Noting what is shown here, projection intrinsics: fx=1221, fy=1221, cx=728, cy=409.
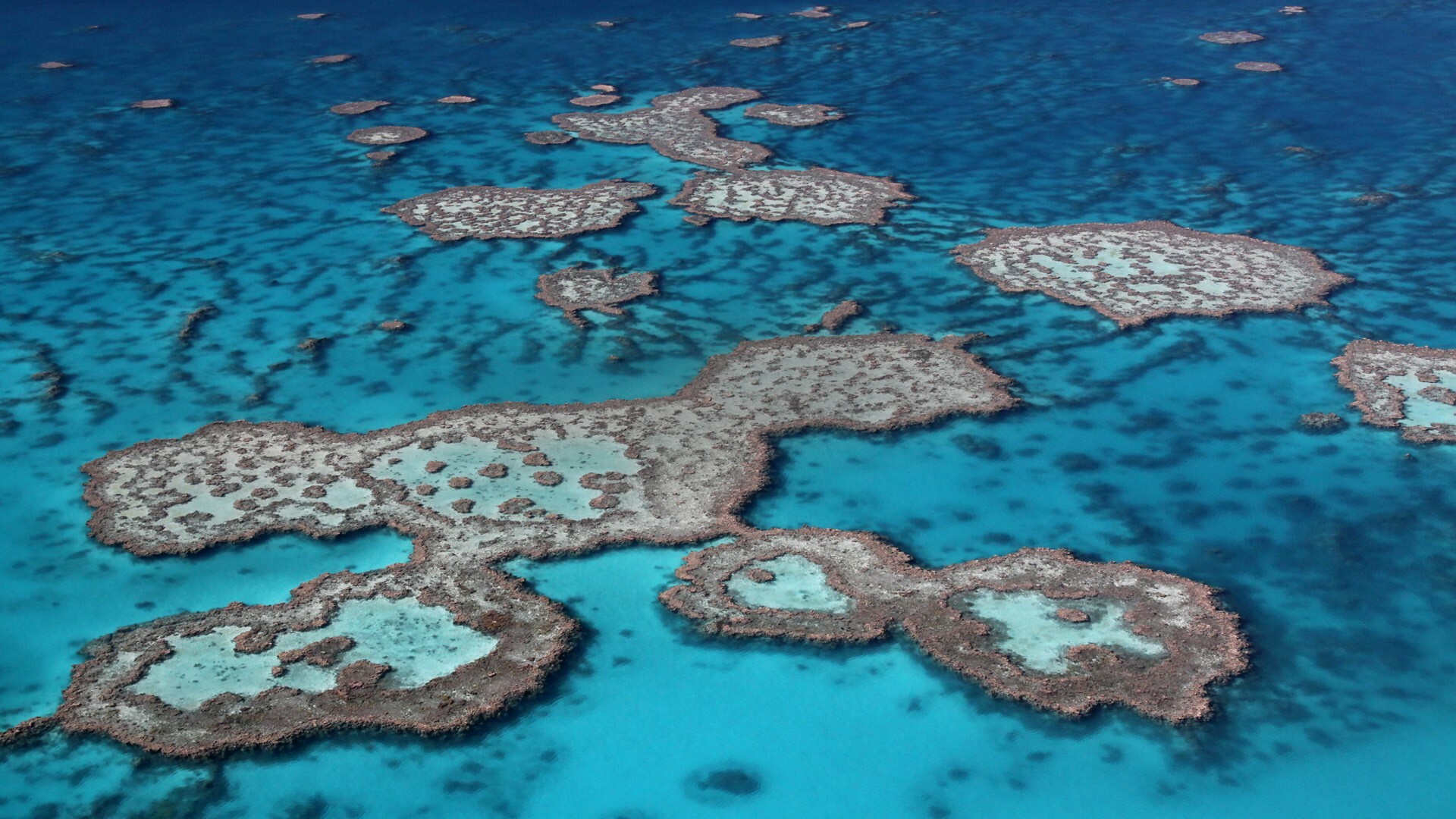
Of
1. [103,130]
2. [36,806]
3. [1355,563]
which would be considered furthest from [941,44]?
[36,806]

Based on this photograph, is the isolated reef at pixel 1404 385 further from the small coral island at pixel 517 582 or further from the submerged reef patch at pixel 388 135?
the submerged reef patch at pixel 388 135

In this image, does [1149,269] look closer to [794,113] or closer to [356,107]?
[794,113]

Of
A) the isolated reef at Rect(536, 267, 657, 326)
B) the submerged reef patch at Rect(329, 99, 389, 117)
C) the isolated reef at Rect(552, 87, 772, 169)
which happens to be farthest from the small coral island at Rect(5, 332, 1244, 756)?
the submerged reef patch at Rect(329, 99, 389, 117)

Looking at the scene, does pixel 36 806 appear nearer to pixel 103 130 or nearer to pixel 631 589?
pixel 631 589

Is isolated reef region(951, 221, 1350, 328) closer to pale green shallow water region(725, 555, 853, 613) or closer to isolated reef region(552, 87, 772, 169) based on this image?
isolated reef region(552, 87, 772, 169)

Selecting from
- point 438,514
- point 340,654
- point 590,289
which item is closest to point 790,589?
point 438,514

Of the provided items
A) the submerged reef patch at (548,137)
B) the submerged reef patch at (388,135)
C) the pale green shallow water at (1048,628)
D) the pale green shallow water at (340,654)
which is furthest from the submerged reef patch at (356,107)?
the pale green shallow water at (1048,628)

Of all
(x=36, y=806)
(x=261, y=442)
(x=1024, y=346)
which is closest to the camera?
(x=36, y=806)
